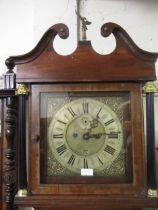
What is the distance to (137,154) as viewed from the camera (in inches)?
36.3

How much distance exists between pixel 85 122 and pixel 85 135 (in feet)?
0.14

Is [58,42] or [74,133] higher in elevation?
[58,42]

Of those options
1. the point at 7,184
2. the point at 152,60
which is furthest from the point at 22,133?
the point at 152,60

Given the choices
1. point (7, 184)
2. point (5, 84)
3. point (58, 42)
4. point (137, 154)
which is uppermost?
point (58, 42)

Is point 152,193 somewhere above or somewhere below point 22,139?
below

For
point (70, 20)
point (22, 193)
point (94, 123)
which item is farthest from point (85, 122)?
point (70, 20)

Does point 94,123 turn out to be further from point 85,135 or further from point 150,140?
point 150,140

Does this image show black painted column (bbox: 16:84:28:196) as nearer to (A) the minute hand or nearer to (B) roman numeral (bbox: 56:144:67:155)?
(B) roman numeral (bbox: 56:144:67:155)

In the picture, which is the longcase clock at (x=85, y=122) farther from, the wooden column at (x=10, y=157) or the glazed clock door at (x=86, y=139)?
the wooden column at (x=10, y=157)

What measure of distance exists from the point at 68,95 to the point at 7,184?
44cm

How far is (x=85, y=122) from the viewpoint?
0.95m

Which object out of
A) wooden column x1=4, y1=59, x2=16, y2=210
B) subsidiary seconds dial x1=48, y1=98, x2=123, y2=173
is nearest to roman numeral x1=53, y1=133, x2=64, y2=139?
subsidiary seconds dial x1=48, y1=98, x2=123, y2=173

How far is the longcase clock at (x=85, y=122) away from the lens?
914 millimetres

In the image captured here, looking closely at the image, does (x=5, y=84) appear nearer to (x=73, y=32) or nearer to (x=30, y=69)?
(x=30, y=69)
